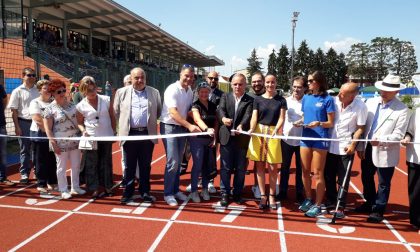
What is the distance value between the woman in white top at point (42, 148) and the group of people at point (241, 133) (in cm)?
2

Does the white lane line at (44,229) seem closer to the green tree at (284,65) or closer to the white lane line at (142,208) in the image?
the white lane line at (142,208)

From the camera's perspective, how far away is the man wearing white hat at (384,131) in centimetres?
417

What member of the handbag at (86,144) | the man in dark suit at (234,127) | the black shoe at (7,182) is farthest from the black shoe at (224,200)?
the black shoe at (7,182)

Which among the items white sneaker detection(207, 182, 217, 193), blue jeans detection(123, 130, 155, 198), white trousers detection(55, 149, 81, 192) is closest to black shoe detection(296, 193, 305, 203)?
white sneaker detection(207, 182, 217, 193)

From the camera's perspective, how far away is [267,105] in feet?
15.7

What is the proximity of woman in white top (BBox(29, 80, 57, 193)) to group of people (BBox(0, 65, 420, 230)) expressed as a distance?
0.05ft

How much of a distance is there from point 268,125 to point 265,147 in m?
0.32

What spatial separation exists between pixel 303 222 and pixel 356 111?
1.66 metres

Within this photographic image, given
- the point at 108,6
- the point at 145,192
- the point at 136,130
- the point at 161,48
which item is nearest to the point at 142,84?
the point at 136,130

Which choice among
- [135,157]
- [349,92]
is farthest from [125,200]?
[349,92]

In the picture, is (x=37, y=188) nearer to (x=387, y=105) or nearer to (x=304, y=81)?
(x=304, y=81)

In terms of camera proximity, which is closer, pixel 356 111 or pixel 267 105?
pixel 356 111

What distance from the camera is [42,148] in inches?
214

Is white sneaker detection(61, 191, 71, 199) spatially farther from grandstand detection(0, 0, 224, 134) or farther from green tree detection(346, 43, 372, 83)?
green tree detection(346, 43, 372, 83)
